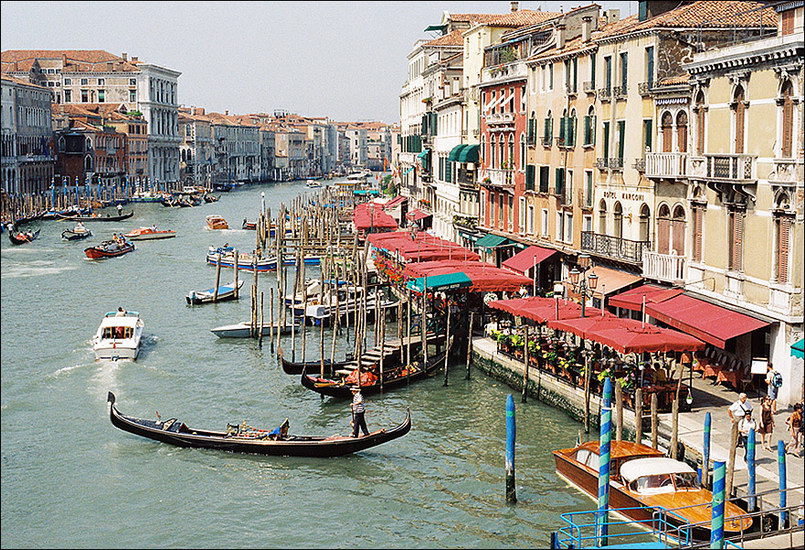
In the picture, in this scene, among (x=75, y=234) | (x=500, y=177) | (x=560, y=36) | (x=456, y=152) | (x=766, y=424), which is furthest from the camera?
(x=75, y=234)

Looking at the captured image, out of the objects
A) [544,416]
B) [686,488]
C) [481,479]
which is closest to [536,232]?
[544,416]

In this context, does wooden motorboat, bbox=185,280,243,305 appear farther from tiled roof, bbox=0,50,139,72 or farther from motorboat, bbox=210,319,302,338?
tiled roof, bbox=0,50,139,72

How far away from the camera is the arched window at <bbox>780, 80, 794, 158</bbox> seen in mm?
13320

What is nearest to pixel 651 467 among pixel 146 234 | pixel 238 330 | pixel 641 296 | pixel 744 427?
pixel 744 427

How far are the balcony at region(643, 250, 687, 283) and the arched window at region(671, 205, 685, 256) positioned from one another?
0.64ft

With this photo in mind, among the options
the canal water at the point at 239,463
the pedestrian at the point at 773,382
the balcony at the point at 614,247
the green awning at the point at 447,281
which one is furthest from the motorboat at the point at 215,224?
the pedestrian at the point at 773,382

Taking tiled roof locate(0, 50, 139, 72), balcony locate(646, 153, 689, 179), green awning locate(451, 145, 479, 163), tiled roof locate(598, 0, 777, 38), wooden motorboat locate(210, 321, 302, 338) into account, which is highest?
tiled roof locate(0, 50, 139, 72)

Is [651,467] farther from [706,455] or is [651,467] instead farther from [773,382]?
[773,382]

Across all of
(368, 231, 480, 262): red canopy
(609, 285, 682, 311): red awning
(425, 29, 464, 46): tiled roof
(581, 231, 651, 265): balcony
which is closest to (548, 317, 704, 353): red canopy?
(609, 285, 682, 311): red awning

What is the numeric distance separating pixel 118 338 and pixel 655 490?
12.2 meters

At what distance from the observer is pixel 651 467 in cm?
1107

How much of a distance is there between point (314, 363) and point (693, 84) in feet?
24.3

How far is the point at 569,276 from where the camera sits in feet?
69.3

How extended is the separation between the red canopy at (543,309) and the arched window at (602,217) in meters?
2.78
